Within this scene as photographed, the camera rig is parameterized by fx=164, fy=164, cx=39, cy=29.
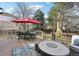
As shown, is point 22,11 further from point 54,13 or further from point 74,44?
point 74,44

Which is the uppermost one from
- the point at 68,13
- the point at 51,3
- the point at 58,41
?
the point at 51,3

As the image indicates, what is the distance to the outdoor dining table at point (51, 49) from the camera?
3078 millimetres

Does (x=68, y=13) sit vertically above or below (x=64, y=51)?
above

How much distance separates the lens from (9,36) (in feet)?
10.4

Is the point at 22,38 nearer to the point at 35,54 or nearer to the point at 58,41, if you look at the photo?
the point at 35,54

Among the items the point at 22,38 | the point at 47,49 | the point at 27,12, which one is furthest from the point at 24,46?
the point at 27,12

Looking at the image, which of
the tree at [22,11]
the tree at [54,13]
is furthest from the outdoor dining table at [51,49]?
the tree at [22,11]

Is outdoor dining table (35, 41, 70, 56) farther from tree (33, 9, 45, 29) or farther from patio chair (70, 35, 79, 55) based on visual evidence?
tree (33, 9, 45, 29)

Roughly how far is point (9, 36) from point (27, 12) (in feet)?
1.91

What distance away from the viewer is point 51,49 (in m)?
3.09

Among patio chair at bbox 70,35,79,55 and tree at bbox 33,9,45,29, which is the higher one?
tree at bbox 33,9,45,29

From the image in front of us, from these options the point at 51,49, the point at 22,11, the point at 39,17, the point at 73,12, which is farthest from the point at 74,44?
the point at 22,11

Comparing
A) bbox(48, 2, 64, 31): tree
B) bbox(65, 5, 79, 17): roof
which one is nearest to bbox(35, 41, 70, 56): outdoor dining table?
bbox(48, 2, 64, 31): tree

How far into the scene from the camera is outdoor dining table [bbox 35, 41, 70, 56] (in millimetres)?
3078
